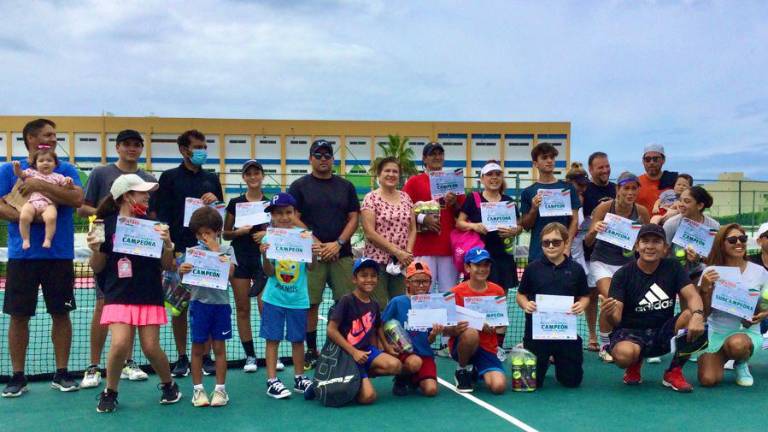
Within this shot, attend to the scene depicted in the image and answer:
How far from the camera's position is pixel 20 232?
5.46 metres

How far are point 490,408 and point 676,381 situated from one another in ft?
5.53

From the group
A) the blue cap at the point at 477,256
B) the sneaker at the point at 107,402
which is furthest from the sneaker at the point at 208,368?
the blue cap at the point at 477,256

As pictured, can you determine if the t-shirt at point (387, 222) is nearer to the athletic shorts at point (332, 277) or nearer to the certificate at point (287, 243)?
the athletic shorts at point (332, 277)

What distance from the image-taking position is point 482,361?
5.88 metres

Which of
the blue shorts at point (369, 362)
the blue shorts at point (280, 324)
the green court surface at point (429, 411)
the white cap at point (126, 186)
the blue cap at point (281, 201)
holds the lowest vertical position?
the green court surface at point (429, 411)

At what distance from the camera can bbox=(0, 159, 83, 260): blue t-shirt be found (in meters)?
5.54

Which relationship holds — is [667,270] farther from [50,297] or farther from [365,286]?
[50,297]

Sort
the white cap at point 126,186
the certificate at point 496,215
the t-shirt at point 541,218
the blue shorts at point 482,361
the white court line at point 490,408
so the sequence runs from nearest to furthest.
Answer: the white court line at point 490,408 < the white cap at point 126,186 < the blue shorts at point 482,361 < the certificate at point 496,215 < the t-shirt at point 541,218

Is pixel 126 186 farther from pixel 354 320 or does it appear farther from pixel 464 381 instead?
pixel 464 381

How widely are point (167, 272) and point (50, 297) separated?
2.99ft

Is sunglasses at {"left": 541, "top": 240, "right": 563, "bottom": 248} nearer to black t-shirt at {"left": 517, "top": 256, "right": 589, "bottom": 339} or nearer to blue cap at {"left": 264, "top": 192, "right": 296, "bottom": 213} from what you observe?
black t-shirt at {"left": 517, "top": 256, "right": 589, "bottom": 339}

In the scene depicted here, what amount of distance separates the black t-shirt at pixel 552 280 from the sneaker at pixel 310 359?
200 cm

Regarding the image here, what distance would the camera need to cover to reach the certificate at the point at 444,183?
6.71 meters

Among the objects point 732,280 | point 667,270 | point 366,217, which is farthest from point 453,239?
point 732,280
